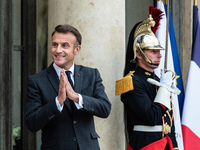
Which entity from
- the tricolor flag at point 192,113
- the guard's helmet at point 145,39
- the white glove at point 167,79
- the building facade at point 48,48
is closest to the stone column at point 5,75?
the building facade at point 48,48

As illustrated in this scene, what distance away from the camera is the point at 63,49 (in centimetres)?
349

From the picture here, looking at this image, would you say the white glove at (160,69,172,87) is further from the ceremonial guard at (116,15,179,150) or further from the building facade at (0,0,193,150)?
the building facade at (0,0,193,150)

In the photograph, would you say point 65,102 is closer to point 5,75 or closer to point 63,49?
point 63,49

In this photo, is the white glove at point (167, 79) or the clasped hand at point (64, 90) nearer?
Result: the clasped hand at point (64, 90)

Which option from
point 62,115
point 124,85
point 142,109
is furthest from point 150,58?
point 62,115

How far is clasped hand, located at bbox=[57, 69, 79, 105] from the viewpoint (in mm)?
3217

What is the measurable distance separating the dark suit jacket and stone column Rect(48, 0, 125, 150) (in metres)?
1.00

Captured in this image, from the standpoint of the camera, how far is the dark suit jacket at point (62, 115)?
335 cm

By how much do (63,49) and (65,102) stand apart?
411 millimetres

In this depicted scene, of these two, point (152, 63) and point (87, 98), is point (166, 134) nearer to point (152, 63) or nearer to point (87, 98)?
point (152, 63)

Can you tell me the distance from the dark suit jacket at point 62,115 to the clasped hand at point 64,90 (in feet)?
0.28

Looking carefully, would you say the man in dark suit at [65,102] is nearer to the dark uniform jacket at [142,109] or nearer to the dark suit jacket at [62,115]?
the dark suit jacket at [62,115]

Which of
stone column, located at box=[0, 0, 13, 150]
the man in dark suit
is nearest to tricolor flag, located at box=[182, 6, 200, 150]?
stone column, located at box=[0, 0, 13, 150]

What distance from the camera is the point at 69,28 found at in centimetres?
353
